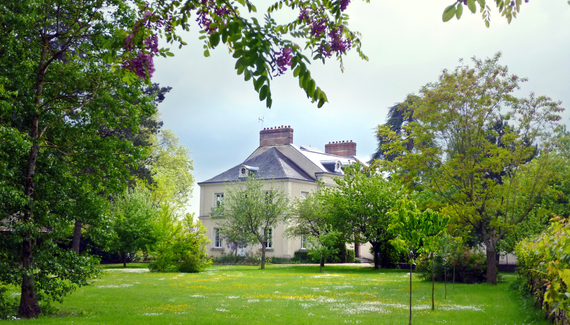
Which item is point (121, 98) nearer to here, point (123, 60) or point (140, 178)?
point (123, 60)

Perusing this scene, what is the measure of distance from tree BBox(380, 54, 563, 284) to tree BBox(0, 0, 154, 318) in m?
12.4

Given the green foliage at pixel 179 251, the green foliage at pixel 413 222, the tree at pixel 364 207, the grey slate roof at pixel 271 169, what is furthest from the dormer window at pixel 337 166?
the green foliage at pixel 413 222

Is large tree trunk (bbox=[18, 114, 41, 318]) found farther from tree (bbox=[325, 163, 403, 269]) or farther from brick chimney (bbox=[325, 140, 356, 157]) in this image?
brick chimney (bbox=[325, 140, 356, 157])

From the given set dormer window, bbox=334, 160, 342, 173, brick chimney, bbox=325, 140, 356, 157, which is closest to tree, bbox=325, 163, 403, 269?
dormer window, bbox=334, 160, 342, 173

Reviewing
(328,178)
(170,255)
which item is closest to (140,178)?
(170,255)

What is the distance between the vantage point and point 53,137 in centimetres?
1159

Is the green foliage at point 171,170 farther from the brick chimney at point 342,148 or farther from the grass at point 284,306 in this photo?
the grass at point 284,306

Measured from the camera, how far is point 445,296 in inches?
606

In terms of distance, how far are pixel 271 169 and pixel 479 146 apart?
81.5ft

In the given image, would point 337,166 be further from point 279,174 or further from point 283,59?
point 283,59

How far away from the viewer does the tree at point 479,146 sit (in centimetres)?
2011

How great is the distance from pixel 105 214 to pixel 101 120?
7.51 ft

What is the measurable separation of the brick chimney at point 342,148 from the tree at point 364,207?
17.8m

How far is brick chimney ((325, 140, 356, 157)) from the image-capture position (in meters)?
51.4
